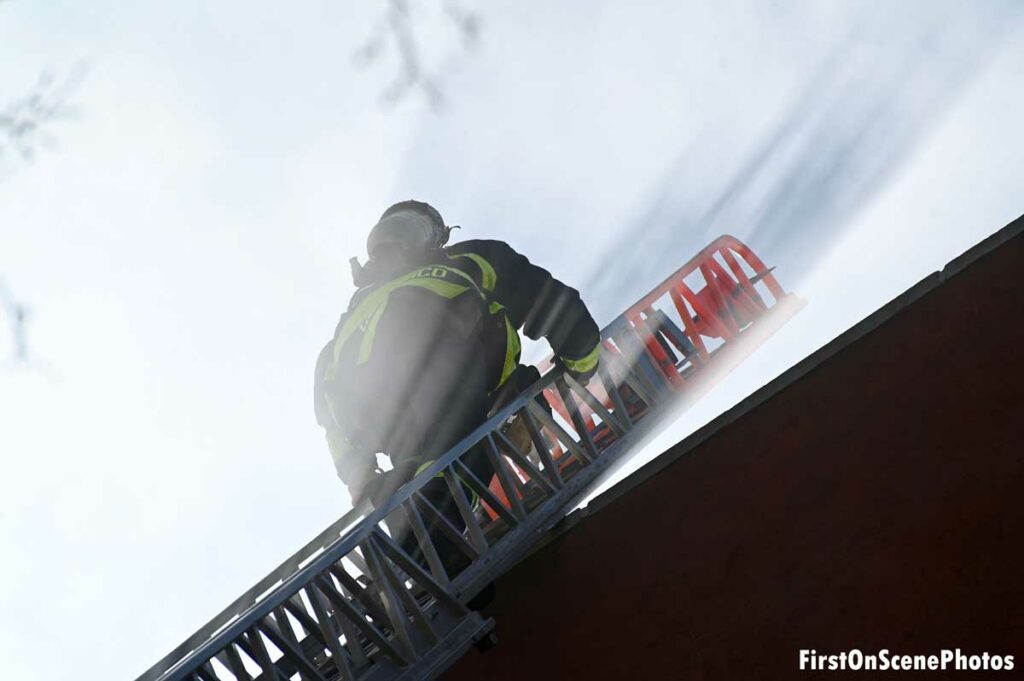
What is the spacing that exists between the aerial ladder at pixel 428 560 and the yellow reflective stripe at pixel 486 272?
1.93 feet

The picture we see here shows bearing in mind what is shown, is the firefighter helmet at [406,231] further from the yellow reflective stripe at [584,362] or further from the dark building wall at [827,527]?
the dark building wall at [827,527]

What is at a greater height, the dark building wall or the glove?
the glove

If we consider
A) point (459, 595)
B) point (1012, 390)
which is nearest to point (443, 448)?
point (459, 595)

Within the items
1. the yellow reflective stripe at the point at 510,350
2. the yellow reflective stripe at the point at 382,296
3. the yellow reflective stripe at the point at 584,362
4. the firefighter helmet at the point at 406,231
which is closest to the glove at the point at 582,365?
the yellow reflective stripe at the point at 584,362

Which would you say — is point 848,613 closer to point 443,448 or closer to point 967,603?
point 967,603

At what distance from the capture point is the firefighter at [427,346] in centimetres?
443

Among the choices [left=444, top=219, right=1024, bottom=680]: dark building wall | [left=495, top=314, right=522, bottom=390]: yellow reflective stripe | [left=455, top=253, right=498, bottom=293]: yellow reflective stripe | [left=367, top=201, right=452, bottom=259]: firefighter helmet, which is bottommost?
[left=444, top=219, right=1024, bottom=680]: dark building wall
